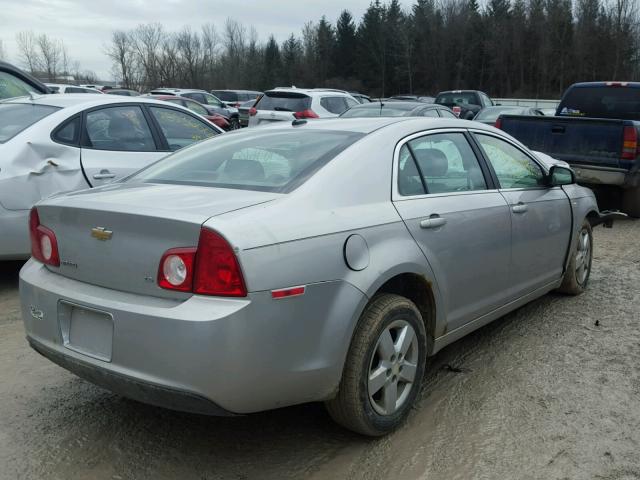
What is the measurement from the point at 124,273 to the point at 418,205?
1.53m

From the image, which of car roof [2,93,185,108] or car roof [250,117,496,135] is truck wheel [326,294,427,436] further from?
car roof [2,93,185,108]

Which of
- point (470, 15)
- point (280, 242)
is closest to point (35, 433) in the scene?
point (280, 242)

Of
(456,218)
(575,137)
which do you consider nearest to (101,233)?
(456,218)

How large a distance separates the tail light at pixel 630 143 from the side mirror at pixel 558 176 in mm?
4037

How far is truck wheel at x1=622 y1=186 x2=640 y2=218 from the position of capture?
336 inches

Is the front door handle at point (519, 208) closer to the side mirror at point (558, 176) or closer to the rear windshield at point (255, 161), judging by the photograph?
the side mirror at point (558, 176)

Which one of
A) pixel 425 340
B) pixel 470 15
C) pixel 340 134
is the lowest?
pixel 425 340

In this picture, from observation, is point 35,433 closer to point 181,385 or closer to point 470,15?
point 181,385

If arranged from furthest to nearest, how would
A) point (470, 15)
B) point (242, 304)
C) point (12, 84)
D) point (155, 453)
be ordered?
point (470, 15)
point (12, 84)
point (155, 453)
point (242, 304)

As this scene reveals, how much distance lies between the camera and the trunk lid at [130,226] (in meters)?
2.57

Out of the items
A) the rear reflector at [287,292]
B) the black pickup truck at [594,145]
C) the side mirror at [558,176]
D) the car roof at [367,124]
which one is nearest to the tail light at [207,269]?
the rear reflector at [287,292]

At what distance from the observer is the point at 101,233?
2.74 m

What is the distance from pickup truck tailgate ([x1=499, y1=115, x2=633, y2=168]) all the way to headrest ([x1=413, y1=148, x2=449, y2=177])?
→ 549 centimetres

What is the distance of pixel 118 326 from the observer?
2.59 metres
